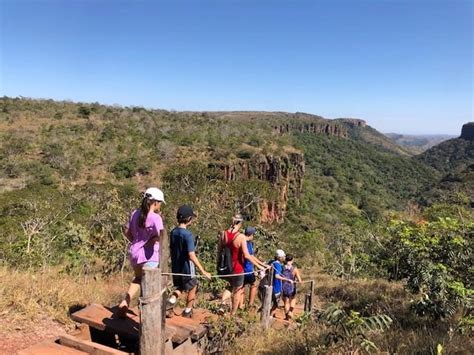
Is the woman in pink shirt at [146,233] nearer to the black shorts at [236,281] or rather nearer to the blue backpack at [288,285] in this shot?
the black shorts at [236,281]

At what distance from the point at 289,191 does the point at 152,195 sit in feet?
161

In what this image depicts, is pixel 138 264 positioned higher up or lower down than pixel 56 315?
higher up

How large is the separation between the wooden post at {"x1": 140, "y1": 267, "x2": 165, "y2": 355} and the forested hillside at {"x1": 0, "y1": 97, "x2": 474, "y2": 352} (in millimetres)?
1468

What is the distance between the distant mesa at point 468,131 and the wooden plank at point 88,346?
509 feet

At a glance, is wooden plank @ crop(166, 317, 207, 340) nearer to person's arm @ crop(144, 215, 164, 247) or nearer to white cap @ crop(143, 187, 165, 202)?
person's arm @ crop(144, 215, 164, 247)

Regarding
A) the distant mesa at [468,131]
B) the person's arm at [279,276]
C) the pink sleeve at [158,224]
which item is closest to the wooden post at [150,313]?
the pink sleeve at [158,224]

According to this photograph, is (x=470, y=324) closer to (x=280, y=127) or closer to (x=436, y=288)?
(x=436, y=288)

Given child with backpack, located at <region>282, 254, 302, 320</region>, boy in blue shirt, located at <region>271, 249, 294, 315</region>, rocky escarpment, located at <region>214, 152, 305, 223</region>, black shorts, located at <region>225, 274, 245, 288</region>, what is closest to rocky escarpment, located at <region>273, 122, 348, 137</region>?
rocky escarpment, located at <region>214, 152, 305, 223</region>

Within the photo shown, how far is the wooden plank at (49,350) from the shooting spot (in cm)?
369

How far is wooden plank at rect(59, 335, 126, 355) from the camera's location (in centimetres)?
380

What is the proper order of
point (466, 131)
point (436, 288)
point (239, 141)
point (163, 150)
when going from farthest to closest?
point (466, 131), point (239, 141), point (163, 150), point (436, 288)

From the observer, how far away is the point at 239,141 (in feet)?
152

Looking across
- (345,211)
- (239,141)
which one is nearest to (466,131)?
(345,211)

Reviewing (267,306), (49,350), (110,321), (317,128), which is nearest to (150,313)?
(110,321)
